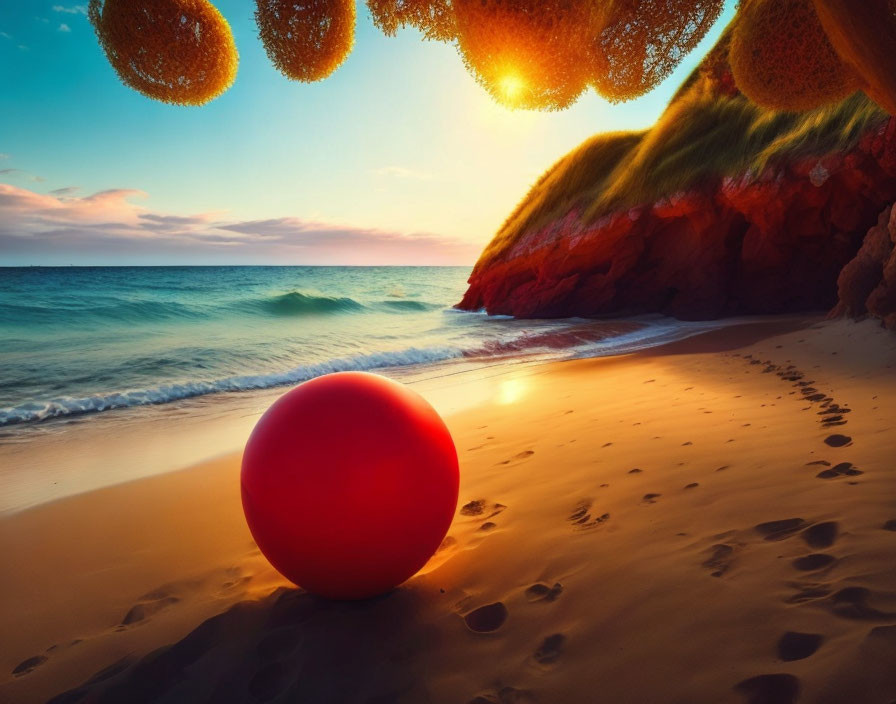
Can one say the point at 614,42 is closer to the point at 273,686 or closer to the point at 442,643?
the point at 442,643

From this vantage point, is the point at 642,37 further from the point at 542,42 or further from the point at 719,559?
the point at 719,559

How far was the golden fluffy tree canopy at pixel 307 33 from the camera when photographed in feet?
12.9

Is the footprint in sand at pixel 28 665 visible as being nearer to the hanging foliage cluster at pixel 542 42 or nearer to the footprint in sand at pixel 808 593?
the footprint in sand at pixel 808 593

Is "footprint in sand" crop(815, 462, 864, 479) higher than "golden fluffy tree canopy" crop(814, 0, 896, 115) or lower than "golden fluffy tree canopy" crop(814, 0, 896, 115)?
lower

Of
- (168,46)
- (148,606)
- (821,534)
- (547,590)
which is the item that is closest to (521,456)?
(547,590)

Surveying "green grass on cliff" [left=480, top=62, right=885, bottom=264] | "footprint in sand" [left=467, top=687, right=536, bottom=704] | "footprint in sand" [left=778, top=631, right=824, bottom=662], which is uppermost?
"green grass on cliff" [left=480, top=62, right=885, bottom=264]

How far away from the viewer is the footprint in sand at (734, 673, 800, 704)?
1492mm

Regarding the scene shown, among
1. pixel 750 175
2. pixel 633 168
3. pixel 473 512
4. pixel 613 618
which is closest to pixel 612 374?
pixel 473 512

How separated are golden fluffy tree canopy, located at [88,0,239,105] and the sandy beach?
3356mm

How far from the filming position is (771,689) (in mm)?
1533

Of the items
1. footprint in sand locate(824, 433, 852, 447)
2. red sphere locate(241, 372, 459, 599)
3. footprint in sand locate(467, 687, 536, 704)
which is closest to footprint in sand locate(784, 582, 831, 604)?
footprint in sand locate(467, 687, 536, 704)

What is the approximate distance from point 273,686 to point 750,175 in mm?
16240

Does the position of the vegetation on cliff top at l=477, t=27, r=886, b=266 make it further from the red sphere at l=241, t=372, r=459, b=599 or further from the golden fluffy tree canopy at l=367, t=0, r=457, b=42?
the red sphere at l=241, t=372, r=459, b=599

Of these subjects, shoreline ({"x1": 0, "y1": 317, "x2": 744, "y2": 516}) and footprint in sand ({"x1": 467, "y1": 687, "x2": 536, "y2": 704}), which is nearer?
footprint in sand ({"x1": 467, "y1": 687, "x2": 536, "y2": 704})
